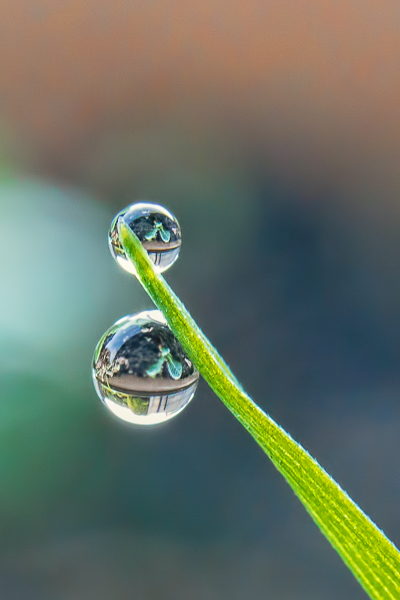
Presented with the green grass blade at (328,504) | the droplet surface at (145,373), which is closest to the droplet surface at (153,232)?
the droplet surface at (145,373)

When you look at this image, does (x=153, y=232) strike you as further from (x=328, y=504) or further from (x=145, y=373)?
(x=328, y=504)

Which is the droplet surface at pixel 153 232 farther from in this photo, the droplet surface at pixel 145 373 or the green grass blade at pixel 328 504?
the green grass blade at pixel 328 504

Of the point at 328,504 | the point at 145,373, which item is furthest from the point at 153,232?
the point at 328,504

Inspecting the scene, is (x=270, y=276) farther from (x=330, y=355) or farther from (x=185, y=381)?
(x=185, y=381)

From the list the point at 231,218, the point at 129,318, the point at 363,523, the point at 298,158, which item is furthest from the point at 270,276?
the point at 363,523

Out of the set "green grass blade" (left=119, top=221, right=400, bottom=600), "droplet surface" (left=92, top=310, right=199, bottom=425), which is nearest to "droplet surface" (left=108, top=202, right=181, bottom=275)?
"droplet surface" (left=92, top=310, right=199, bottom=425)

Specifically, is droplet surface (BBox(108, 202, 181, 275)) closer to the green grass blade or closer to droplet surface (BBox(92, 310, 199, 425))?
droplet surface (BBox(92, 310, 199, 425))
